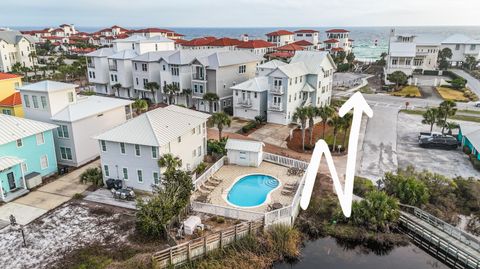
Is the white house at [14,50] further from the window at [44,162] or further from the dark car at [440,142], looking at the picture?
the dark car at [440,142]

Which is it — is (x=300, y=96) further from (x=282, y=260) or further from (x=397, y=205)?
(x=282, y=260)

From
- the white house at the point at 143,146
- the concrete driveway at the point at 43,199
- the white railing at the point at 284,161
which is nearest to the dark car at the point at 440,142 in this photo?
the white railing at the point at 284,161

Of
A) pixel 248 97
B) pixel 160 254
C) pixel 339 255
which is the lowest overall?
pixel 339 255

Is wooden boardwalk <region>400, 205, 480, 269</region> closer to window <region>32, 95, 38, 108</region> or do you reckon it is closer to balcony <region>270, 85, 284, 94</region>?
balcony <region>270, 85, 284, 94</region>

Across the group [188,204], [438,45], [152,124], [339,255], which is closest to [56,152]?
[152,124]

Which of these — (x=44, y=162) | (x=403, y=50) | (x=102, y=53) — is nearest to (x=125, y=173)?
Result: (x=44, y=162)

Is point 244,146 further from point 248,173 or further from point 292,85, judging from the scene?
point 292,85
